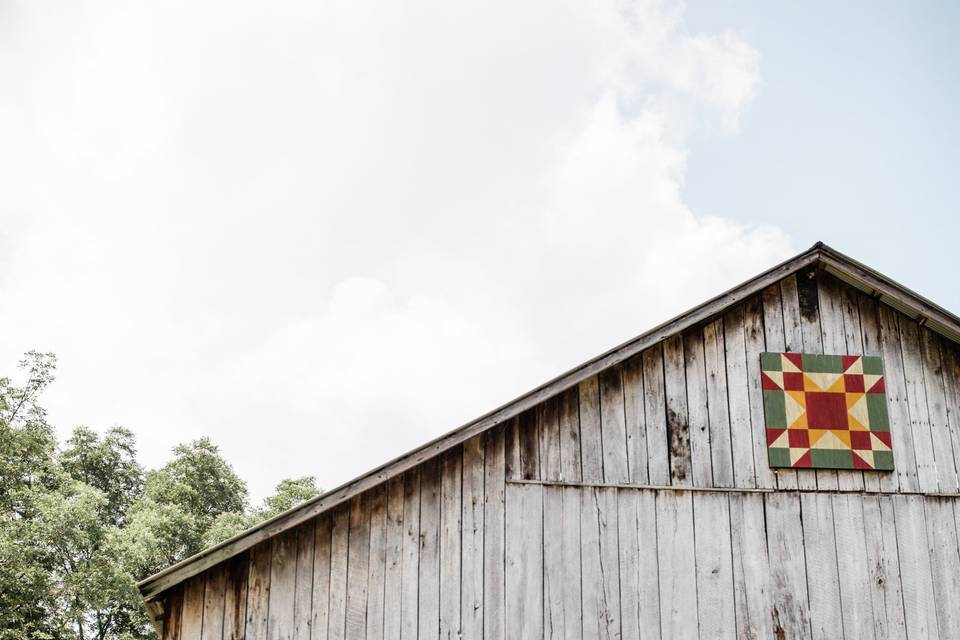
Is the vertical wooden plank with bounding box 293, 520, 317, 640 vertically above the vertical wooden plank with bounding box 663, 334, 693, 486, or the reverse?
the vertical wooden plank with bounding box 663, 334, 693, 486

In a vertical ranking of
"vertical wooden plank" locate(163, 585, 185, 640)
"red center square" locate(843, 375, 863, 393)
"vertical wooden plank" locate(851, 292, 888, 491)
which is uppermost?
"vertical wooden plank" locate(851, 292, 888, 491)

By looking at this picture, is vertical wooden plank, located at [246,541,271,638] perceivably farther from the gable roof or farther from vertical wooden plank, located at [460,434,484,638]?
vertical wooden plank, located at [460,434,484,638]

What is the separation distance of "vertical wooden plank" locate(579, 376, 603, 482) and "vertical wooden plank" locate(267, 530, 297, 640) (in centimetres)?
266

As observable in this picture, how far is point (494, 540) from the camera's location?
7582mm

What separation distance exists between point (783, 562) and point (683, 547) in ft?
3.05

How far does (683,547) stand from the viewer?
25.4ft

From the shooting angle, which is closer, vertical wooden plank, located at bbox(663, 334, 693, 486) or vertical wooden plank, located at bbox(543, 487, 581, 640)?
vertical wooden plank, located at bbox(543, 487, 581, 640)

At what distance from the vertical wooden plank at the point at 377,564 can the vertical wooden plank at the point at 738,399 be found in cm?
324

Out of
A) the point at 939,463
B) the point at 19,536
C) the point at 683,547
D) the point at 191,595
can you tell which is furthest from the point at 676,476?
the point at 19,536

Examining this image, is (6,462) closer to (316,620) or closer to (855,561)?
(316,620)

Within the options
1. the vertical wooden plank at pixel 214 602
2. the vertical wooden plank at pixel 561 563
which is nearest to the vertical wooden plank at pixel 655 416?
the vertical wooden plank at pixel 561 563

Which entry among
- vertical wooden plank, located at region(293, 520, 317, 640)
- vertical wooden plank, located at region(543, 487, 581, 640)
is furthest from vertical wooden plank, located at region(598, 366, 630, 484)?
vertical wooden plank, located at region(293, 520, 317, 640)

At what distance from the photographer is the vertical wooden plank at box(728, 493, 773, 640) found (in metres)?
7.61

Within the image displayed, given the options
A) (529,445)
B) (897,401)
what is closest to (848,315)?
(897,401)
